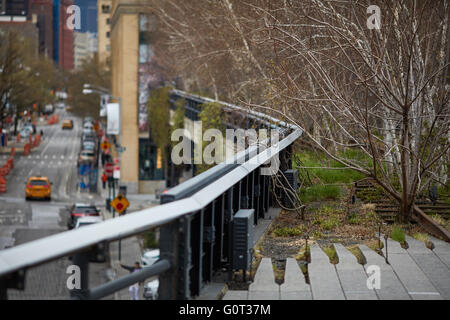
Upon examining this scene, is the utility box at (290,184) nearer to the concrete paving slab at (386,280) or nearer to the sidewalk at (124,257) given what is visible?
the concrete paving slab at (386,280)

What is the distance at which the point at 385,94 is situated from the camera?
1188 centimetres

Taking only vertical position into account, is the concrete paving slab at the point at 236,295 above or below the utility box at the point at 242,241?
below

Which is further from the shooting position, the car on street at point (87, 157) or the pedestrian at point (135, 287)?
the car on street at point (87, 157)

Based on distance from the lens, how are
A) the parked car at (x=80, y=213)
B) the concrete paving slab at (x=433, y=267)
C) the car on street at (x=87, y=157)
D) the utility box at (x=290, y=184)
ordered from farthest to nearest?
the car on street at (x=87, y=157) < the parked car at (x=80, y=213) < the utility box at (x=290, y=184) < the concrete paving slab at (x=433, y=267)

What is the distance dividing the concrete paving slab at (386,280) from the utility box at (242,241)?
1.07m

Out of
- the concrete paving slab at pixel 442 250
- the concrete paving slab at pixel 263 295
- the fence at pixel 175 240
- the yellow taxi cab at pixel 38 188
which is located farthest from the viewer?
the yellow taxi cab at pixel 38 188

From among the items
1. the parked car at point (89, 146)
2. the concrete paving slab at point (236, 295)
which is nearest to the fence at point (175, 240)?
the concrete paving slab at point (236, 295)

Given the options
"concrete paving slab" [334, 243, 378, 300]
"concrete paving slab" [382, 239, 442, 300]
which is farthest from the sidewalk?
"concrete paving slab" [382, 239, 442, 300]

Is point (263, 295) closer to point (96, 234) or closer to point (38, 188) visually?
point (96, 234)

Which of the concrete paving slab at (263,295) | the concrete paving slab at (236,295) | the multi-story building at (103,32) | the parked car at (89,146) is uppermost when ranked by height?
the multi-story building at (103,32)

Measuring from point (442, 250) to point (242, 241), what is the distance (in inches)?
98.8

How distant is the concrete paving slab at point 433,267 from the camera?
686cm
